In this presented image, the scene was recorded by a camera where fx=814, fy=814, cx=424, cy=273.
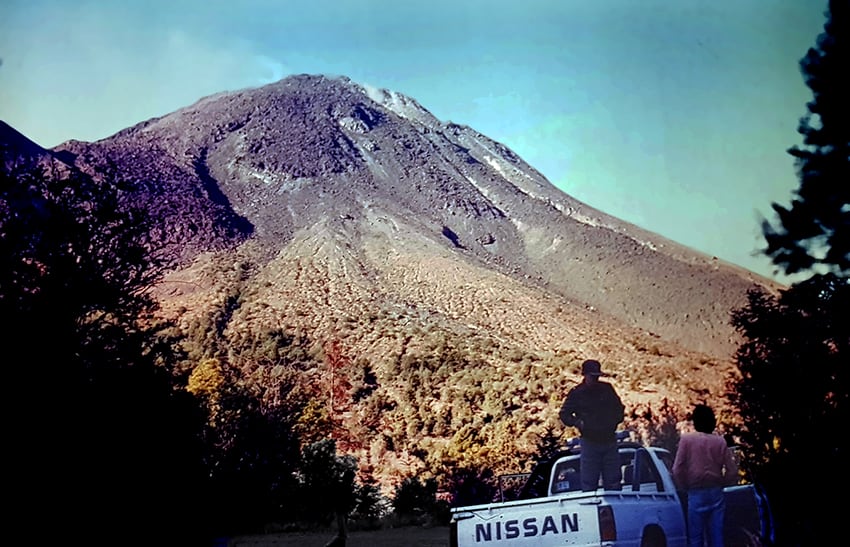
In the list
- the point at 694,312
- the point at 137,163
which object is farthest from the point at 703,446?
the point at 137,163

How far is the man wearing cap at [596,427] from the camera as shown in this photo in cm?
757

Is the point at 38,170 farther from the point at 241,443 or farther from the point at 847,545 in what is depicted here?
the point at 847,545

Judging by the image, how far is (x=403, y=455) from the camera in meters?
33.1

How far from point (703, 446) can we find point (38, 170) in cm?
1373

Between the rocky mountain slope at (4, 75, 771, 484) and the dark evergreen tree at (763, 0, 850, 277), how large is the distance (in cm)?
1523

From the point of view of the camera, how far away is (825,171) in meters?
14.8

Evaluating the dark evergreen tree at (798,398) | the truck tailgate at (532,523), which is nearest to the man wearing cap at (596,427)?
the truck tailgate at (532,523)

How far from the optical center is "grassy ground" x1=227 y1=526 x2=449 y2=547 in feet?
55.9

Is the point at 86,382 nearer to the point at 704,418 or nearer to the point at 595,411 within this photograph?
the point at 595,411

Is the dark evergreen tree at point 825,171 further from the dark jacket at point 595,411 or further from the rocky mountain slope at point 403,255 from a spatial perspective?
the rocky mountain slope at point 403,255

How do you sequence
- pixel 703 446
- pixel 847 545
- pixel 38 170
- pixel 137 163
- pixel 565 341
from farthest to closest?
pixel 137 163
pixel 565 341
pixel 38 170
pixel 847 545
pixel 703 446

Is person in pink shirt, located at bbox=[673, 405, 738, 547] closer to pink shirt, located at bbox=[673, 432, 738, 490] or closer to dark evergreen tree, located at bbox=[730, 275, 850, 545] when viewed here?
pink shirt, located at bbox=[673, 432, 738, 490]

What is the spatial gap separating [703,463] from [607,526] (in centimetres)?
107

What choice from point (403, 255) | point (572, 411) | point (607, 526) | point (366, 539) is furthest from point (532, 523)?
Result: point (403, 255)
